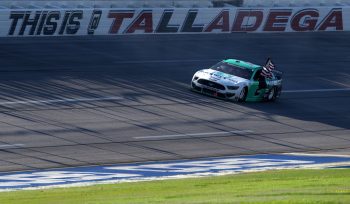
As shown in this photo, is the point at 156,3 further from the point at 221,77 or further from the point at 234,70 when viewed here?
the point at 221,77

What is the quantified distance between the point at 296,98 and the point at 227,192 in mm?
18534

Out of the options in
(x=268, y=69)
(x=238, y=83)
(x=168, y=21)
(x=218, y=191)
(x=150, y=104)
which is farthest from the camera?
(x=168, y=21)

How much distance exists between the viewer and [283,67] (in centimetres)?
4003

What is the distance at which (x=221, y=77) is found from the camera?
108 feet

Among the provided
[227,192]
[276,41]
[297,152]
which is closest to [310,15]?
[276,41]

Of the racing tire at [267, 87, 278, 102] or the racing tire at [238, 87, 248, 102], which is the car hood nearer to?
the racing tire at [238, 87, 248, 102]

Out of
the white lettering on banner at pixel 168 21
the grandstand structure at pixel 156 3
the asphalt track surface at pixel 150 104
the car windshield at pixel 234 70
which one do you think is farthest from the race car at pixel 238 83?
the grandstand structure at pixel 156 3

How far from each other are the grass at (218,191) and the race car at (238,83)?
1116cm

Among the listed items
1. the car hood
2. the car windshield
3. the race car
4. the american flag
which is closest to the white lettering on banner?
the car windshield

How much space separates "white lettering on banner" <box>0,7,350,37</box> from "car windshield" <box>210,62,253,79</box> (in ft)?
31.1

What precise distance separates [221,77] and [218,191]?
16.6m

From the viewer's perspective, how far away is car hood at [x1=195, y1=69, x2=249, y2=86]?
32.6 meters

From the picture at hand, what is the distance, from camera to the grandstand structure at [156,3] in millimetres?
42191

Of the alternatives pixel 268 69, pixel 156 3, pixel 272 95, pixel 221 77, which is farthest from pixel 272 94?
pixel 156 3
